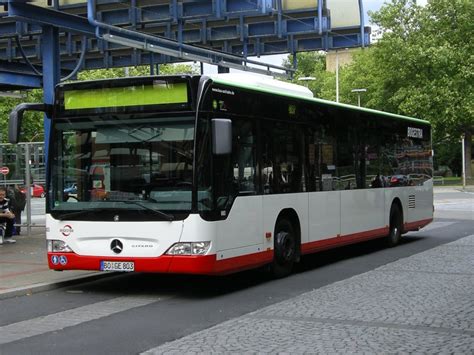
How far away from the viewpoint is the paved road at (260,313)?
6176 mm

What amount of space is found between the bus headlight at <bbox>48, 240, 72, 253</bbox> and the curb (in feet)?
2.31

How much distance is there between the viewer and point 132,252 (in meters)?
8.63

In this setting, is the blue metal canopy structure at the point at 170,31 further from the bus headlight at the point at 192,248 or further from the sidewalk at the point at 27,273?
the bus headlight at the point at 192,248

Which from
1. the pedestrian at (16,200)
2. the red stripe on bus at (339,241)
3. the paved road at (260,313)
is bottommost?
the paved road at (260,313)

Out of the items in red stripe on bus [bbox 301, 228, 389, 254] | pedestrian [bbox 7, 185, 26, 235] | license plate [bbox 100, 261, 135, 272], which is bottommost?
red stripe on bus [bbox 301, 228, 389, 254]

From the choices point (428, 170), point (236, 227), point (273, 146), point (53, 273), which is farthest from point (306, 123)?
point (428, 170)

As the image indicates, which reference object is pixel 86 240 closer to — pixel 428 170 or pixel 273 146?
pixel 273 146

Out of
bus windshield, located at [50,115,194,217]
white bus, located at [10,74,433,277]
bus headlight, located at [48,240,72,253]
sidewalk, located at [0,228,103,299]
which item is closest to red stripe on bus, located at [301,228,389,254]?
white bus, located at [10,74,433,277]

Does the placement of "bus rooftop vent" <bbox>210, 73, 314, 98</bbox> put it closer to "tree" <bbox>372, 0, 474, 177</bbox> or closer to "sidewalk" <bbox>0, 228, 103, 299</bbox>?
"sidewalk" <bbox>0, 228, 103, 299</bbox>

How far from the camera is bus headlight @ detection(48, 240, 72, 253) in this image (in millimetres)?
9047

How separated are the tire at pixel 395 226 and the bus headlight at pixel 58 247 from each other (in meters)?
8.13

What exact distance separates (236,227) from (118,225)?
1.62m

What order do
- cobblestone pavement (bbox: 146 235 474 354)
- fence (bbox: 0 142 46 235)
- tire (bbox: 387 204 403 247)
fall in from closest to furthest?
1. cobblestone pavement (bbox: 146 235 474 354)
2. tire (bbox: 387 204 403 247)
3. fence (bbox: 0 142 46 235)

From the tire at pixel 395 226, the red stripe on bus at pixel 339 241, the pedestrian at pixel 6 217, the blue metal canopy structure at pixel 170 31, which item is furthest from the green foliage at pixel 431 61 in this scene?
the pedestrian at pixel 6 217
